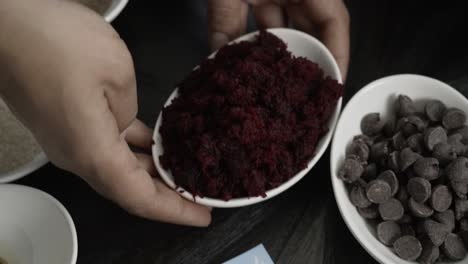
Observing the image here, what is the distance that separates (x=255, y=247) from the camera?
2.31 ft

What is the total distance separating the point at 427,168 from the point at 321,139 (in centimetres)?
16

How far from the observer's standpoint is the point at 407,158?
2.15 feet

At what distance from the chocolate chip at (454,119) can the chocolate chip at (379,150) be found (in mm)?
99

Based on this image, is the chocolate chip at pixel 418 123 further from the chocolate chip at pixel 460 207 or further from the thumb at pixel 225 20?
the thumb at pixel 225 20

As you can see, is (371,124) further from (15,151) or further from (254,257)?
(15,151)

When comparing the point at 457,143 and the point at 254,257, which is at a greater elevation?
the point at 457,143

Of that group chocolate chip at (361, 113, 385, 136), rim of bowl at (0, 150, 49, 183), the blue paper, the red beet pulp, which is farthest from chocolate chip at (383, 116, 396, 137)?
rim of bowl at (0, 150, 49, 183)

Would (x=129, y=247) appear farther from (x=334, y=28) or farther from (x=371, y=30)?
(x=371, y=30)

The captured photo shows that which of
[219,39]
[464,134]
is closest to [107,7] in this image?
[219,39]

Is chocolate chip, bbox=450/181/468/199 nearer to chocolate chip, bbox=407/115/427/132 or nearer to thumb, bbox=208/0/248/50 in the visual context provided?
chocolate chip, bbox=407/115/427/132

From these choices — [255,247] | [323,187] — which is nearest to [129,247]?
[255,247]

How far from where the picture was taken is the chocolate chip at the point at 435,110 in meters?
0.71

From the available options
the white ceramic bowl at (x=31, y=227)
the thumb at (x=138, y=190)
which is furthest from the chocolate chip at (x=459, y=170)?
the white ceramic bowl at (x=31, y=227)

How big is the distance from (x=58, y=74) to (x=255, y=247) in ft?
1.42
